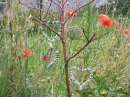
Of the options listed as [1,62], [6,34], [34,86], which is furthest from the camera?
[6,34]

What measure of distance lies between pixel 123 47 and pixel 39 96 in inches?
39.8

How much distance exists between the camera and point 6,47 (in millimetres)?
3098

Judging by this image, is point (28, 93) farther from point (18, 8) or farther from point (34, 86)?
point (18, 8)

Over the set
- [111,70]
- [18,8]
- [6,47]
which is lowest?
[111,70]

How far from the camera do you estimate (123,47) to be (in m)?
3.54

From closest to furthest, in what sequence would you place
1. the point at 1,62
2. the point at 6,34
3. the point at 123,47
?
1. the point at 1,62
2. the point at 6,34
3. the point at 123,47

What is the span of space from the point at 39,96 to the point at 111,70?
1.96ft

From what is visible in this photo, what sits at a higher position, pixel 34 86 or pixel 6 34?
pixel 6 34

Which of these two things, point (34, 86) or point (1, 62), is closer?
point (34, 86)

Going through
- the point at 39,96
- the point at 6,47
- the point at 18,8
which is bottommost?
the point at 39,96

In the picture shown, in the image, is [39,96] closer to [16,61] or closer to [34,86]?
[34,86]

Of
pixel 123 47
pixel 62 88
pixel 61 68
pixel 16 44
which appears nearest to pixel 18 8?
pixel 16 44

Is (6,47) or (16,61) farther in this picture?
(6,47)

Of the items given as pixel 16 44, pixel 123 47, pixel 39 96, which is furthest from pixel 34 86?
pixel 123 47
